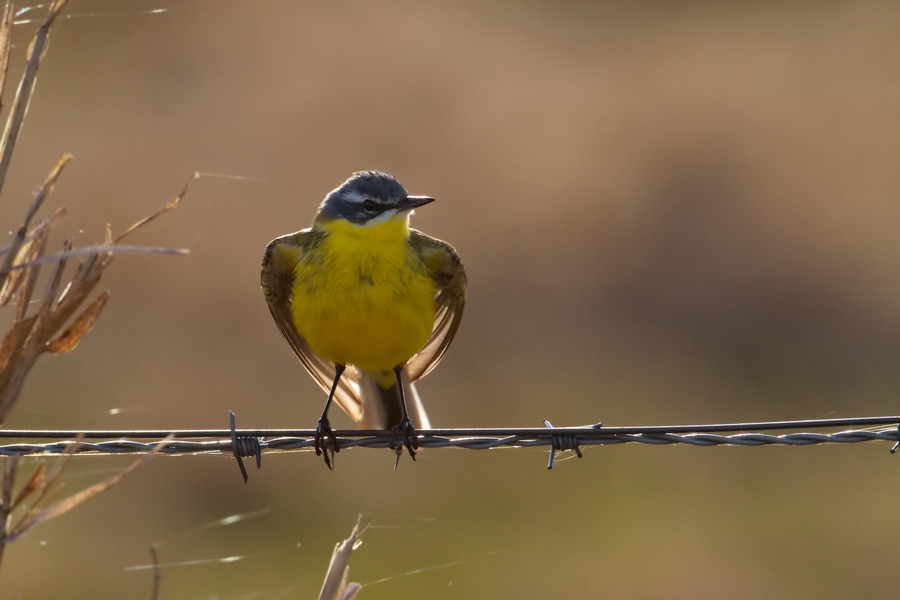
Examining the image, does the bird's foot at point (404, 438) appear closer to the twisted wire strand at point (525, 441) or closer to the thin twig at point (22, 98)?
the twisted wire strand at point (525, 441)

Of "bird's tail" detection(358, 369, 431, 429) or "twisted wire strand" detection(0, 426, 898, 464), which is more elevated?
"twisted wire strand" detection(0, 426, 898, 464)

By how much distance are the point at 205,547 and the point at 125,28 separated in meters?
11.6

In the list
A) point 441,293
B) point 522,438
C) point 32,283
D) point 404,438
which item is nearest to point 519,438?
point 522,438

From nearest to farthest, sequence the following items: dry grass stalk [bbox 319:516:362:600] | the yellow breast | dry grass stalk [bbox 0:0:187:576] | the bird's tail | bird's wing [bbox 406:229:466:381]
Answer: dry grass stalk [bbox 0:0:187:576] < dry grass stalk [bbox 319:516:362:600] < the yellow breast < bird's wing [bbox 406:229:466:381] < the bird's tail

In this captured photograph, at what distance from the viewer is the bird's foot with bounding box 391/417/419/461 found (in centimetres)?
450

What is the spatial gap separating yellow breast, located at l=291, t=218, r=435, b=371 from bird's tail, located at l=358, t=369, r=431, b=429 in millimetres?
847

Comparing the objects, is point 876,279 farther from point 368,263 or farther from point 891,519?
point 368,263

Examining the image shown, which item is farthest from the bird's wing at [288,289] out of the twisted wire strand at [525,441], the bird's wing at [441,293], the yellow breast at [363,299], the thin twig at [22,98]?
the thin twig at [22,98]

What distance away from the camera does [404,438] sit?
4.60 meters

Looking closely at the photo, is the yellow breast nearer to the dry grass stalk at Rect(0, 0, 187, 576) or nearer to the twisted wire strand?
the twisted wire strand

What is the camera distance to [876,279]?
1628cm

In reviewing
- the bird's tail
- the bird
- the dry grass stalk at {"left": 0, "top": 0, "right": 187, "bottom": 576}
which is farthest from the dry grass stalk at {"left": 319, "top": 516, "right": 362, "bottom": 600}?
the bird's tail

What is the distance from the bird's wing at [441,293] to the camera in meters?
5.48

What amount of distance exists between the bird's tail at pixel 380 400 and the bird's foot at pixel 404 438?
17 centimetres
